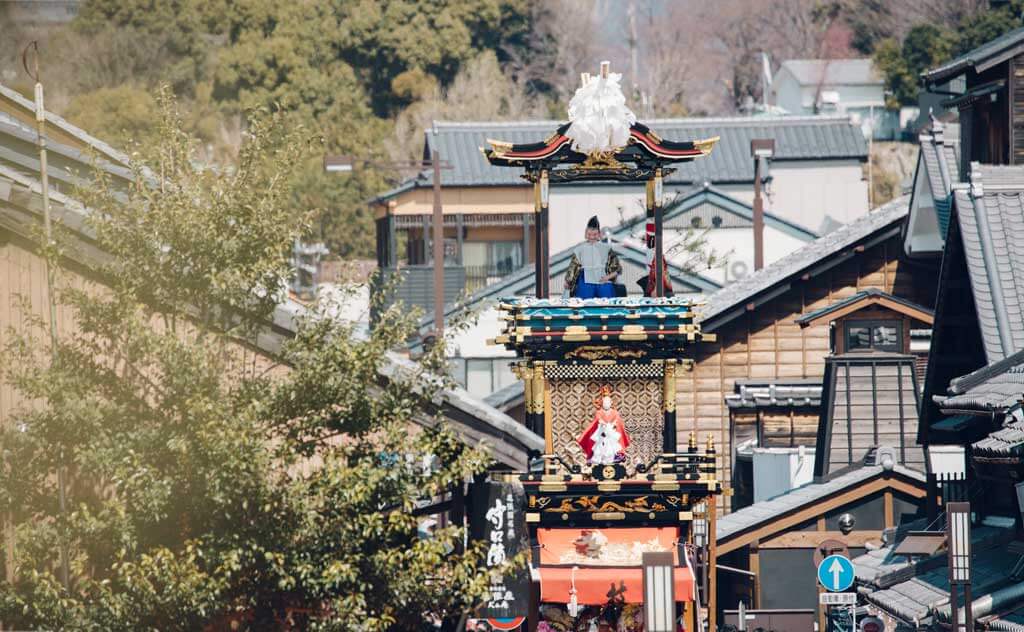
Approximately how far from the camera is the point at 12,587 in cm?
1475

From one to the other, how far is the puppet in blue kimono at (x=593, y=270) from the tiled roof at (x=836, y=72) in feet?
200

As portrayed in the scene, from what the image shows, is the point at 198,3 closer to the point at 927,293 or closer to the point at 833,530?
the point at 927,293

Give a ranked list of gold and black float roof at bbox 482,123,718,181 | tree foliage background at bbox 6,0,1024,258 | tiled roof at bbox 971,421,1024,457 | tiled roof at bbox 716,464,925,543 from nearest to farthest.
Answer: tiled roof at bbox 971,421,1024,457 → gold and black float roof at bbox 482,123,718,181 → tiled roof at bbox 716,464,925,543 → tree foliage background at bbox 6,0,1024,258

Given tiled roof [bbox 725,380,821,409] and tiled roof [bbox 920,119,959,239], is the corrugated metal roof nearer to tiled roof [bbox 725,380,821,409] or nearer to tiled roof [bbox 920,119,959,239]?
tiled roof [bbox 920,119,959,239]

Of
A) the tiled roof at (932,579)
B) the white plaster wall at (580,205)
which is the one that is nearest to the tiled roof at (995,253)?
the tiled roof at (932,579)

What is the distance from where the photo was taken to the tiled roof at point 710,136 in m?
57.7

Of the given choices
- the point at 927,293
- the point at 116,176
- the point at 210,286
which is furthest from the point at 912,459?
the point at 210,286

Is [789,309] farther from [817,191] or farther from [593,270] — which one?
[817,191]

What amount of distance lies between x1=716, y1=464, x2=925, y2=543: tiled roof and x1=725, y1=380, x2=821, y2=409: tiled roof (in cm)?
546

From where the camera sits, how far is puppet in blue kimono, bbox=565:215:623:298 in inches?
966

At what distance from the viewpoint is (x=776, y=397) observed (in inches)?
1407

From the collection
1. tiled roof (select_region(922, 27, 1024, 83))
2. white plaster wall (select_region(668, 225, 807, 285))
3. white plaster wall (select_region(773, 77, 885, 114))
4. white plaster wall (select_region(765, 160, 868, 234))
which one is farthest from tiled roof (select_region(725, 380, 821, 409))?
white plaster wall (select_region(773, 77, 885, 114))

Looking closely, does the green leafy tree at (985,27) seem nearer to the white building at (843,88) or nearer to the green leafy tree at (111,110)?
the white building at (843,88)

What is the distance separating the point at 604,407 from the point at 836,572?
387 centimetres
